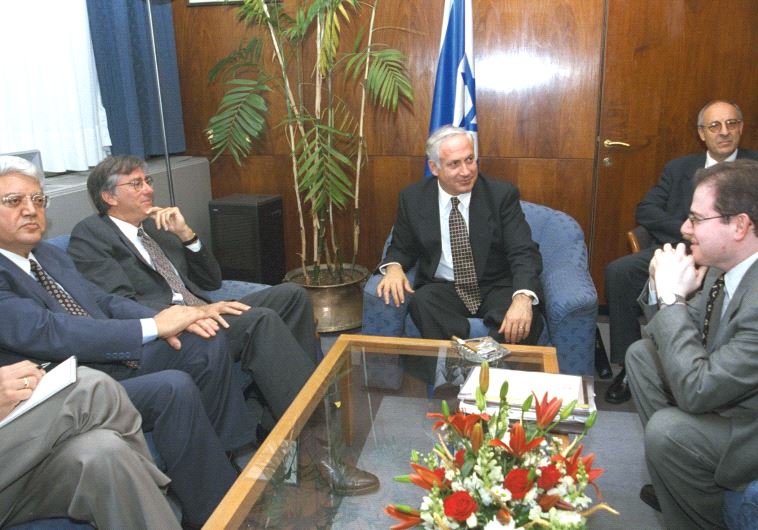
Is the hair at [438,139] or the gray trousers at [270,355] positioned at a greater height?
the hair at [438,139]

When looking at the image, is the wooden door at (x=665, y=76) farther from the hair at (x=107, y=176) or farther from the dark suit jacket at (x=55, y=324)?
the dark suit jacket at (x=55, y=324)

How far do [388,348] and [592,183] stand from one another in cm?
226

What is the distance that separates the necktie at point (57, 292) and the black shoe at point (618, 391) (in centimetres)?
214

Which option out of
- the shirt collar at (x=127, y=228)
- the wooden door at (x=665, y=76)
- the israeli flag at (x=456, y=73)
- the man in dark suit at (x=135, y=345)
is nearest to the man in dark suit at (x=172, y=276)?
the shirt collar at (x=127, y=228)

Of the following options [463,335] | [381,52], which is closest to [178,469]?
[463,335]

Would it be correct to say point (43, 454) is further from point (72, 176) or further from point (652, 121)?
point (652, 121)

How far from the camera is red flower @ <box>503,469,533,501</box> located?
1036 mm

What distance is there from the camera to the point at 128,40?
3756 mm

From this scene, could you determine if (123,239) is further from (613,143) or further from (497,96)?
(613,143)

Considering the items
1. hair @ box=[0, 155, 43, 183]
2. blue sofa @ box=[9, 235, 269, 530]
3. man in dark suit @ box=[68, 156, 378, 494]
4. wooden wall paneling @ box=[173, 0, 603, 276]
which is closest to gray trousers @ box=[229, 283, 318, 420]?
man in dark suit @ box=[68, 156, 378, 494]

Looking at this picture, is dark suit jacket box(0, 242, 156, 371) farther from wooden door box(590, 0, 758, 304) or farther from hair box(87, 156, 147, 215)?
wooden door box(590, 0, 758, 304)

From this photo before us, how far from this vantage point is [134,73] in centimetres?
391

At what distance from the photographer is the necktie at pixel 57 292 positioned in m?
2.19

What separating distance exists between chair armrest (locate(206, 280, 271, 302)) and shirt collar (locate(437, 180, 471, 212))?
0.92 m
